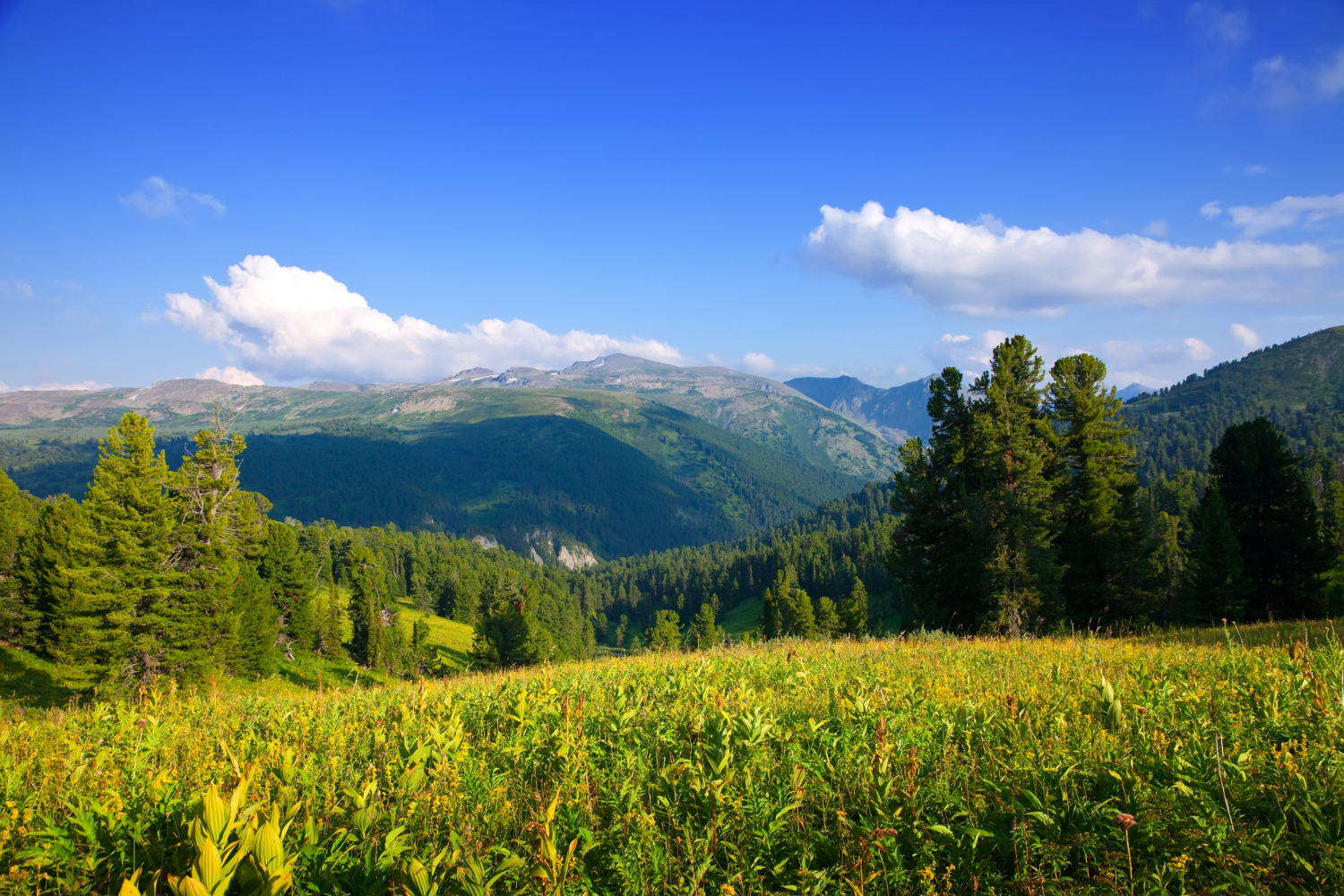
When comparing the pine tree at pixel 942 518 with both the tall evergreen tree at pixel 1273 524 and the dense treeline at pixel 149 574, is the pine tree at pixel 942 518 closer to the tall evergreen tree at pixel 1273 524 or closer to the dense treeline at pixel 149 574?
the tall evergreen tree at pixel 1273 524

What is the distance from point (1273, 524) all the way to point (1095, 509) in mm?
11126

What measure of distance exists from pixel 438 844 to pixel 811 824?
2509 millimetres

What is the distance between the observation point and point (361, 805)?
3.69 m

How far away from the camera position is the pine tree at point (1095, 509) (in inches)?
1006

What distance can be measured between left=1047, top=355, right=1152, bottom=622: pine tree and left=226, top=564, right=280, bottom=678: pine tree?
135ft

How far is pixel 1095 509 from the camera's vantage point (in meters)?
25.6

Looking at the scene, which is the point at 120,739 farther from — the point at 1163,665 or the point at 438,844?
the point at 1163,665

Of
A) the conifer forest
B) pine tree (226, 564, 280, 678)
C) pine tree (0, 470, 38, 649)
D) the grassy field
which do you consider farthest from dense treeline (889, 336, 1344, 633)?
pine tree (0, 470, 38, 649)

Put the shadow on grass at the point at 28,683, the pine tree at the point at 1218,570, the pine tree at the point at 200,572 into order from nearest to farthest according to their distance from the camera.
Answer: the shadow on grass at the point at 28,683 → the pine tree at the point at 200,572 → the pine tree at the point at 1218,570

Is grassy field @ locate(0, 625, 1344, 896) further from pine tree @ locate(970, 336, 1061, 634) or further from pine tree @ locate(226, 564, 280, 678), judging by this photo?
pine tree @ locate(226, 564, 280, 678)

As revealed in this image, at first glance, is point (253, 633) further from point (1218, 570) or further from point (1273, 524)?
point (1273, 524)

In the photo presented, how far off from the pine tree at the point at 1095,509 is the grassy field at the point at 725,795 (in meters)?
21.7

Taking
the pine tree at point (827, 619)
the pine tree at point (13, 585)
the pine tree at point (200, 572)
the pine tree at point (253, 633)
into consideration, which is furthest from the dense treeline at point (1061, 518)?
the pine tree at point (13, 585)

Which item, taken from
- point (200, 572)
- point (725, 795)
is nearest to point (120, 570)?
point (200, 572)
